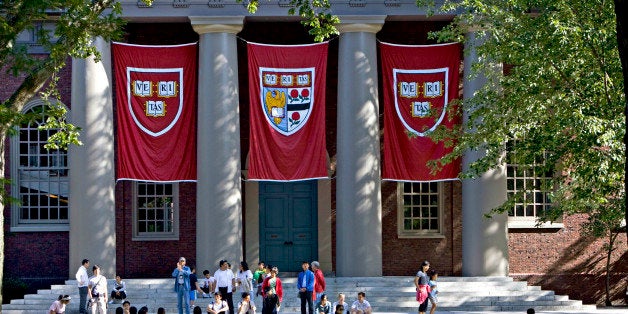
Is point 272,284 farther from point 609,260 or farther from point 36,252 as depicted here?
point 609,260

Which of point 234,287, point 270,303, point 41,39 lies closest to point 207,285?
point 234,287

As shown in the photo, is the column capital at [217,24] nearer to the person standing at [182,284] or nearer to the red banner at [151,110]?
the red banner at [151,110]

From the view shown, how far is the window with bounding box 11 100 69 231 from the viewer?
125ft

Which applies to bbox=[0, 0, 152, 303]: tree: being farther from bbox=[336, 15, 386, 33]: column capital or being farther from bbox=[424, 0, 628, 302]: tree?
bbox=[336, 15, 386, 33]: column capital

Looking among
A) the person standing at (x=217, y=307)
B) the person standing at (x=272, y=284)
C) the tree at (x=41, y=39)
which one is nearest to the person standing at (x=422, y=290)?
the person standing at (x=272, y=284)

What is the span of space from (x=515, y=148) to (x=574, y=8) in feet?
10.7

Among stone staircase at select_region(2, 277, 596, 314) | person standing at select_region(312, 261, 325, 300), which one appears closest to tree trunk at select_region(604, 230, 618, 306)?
stone staircase at select_region(2, 277, 596, 314)

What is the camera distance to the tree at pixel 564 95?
2634 cm

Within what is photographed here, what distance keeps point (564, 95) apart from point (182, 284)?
34.2 feet

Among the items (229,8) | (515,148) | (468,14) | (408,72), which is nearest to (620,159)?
(515,148)

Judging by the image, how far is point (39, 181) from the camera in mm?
38219

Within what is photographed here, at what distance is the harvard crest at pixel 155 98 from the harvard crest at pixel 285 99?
7.70 feet

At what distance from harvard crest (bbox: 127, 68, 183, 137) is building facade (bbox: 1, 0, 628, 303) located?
32.6 inches

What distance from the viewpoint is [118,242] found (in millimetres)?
37938
